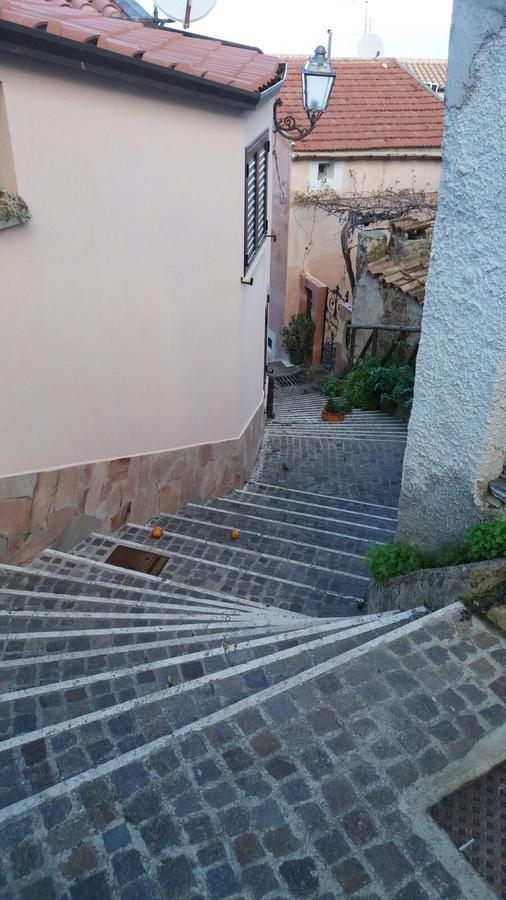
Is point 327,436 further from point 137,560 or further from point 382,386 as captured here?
point 137,560

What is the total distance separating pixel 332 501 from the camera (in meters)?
8.13

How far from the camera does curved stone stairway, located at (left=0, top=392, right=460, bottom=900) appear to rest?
2.52 metres

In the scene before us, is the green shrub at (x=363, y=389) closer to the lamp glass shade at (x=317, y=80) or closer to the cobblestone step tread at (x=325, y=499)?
the cobblestone step tread at (x=325, y=499)

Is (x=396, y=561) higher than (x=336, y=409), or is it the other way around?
(x=396, y=561)

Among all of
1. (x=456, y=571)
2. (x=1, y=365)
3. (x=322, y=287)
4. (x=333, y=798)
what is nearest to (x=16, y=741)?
(x=333, y=798)

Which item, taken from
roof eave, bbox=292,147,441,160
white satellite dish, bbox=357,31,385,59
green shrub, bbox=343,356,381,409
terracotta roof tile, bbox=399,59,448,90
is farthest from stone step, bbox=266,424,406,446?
terracotta roof tile, bbox=399,59,448,90

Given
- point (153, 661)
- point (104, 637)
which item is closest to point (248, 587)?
point (104, 637)

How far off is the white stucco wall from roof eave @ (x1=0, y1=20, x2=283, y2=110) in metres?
0.17

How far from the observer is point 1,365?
5066mm

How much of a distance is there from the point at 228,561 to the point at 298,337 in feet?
41.6

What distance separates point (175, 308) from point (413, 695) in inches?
187

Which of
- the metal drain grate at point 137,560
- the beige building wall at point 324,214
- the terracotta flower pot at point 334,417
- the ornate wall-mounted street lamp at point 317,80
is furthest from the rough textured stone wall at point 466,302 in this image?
the beige building wall at point 324,214

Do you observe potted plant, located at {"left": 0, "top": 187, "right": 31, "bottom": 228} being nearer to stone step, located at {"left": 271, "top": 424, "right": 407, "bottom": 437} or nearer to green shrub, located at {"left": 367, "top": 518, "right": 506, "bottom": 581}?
green shrub, located at {"left": 367, "top": 518, "right": 506, "bottom": 581}

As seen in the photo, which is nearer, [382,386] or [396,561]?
[396,561]
